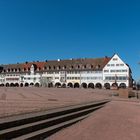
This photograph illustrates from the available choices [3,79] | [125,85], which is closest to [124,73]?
[125,85]

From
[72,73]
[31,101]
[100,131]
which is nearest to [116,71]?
[72,73]

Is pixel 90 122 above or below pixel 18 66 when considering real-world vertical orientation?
below

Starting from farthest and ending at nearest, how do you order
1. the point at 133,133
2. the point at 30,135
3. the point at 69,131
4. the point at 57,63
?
the point at 57,63 → the point at 133,133 → the point at 69,131 → the point at 30,135

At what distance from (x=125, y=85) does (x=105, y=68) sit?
970 cm

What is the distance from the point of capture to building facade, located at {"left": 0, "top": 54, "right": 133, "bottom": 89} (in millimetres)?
91688

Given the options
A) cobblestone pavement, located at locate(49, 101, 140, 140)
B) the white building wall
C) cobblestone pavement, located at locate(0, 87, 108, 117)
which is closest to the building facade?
the white building wall

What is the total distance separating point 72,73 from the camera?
105 metres

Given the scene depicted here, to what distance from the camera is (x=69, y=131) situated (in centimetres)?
1069

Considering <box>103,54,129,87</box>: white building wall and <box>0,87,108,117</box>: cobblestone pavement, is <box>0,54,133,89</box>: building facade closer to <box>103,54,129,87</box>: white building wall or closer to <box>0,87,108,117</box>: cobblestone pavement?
<box>103,54,129,87</box>: white building wall

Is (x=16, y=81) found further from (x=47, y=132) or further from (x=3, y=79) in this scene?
(x=47, y=132)

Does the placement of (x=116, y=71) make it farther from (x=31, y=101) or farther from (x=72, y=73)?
(x=31, y=101)

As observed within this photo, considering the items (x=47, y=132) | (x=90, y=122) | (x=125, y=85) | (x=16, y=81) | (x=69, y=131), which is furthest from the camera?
(x=16, y=81)

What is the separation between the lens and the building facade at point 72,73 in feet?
301

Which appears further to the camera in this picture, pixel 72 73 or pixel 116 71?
pixel 72 73
